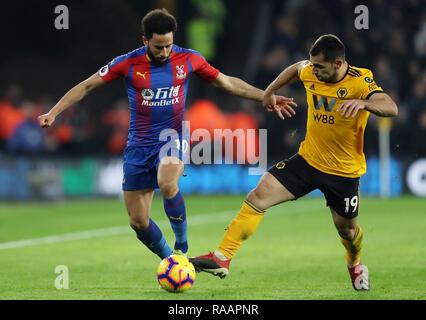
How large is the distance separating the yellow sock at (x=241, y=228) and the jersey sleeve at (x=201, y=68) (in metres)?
1.29

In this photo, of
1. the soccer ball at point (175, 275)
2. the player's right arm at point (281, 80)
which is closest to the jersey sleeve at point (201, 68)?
the player's right arm at point (281, 80)

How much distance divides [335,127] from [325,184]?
472 mm

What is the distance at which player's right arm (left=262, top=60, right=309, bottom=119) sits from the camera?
7.77 metres

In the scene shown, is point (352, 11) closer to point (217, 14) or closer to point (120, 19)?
point (217, 14)

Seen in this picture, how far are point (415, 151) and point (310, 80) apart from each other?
11.7m

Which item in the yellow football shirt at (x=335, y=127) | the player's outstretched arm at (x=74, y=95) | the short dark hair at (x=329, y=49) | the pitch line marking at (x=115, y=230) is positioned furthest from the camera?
the pitch line marking at (x=115, y=230)

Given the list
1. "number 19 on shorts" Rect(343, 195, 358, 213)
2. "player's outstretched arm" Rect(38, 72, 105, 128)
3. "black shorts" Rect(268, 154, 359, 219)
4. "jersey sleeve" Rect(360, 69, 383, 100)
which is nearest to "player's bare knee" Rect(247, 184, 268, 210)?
"black shorts" Rect(268, 154, 359, 219)

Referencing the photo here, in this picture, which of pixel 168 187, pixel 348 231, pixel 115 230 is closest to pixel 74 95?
pixel 168 187

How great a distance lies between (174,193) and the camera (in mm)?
7668

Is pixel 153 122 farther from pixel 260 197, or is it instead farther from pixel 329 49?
pixel 329 49

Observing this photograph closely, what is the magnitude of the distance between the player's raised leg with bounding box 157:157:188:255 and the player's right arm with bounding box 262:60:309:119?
3.15 ft

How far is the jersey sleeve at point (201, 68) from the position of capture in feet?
26.2

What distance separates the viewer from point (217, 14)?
2236cm

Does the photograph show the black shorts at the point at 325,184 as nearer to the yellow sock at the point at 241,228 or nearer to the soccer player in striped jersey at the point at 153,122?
the yellow sock at the point at 241,228
